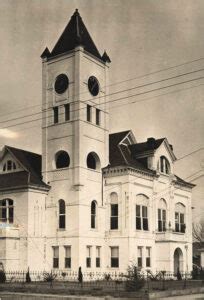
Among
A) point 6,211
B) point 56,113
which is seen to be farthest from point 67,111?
point 6,211

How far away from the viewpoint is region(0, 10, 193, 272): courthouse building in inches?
1699

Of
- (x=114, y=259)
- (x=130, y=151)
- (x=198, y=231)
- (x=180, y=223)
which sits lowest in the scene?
(x=114, y=259)

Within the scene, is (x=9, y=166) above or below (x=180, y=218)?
above

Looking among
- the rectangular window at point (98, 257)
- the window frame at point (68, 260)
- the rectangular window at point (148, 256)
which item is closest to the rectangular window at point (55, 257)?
the window frame at point (68, 260)

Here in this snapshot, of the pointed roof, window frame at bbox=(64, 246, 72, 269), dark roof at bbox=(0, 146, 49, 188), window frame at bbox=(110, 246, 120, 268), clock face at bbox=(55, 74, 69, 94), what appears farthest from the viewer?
clock face at bbox=(55, 74, 69, 94)

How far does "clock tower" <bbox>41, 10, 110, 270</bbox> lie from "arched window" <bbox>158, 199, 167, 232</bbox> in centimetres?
612

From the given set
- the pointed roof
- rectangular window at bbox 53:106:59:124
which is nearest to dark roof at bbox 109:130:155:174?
rectangular window at bbox 53:106:59:124

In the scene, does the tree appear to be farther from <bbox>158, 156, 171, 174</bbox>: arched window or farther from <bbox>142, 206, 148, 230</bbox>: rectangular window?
<bbox>142, 206, 148, 230</bbox>: rectangular window

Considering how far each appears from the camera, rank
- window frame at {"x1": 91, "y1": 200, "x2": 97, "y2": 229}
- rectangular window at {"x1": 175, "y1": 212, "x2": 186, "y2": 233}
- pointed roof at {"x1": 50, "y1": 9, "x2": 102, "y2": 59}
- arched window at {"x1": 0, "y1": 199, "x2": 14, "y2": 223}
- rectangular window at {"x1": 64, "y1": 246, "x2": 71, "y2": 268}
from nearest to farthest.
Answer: rectangular window at {"x1": 64, "y1": 246, "x2": 71, "y2": 268} → arched window at {"x1": 0, "y1": 199, "x2": 14, "y2": 223} → window frame at {"x1": 91, "y1": 200, "x2": 97, "y2": 229} → pointed roof at {"x1": 50, "y1": 9, "x2": 102, "y2": 59} → rectangular window at {"x1": 175, "y1": 212, "x2": 186, "y2": 233}

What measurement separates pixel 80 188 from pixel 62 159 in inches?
145

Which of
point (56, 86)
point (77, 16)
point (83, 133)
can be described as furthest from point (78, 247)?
point (77, 16)

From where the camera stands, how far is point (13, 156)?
45.9 meters

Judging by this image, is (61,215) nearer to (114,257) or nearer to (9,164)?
(114,257)

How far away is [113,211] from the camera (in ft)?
149
